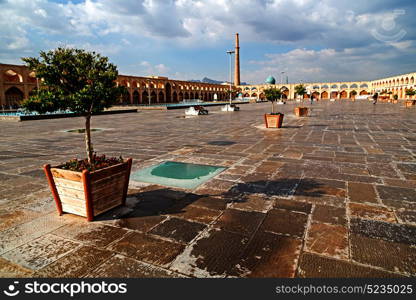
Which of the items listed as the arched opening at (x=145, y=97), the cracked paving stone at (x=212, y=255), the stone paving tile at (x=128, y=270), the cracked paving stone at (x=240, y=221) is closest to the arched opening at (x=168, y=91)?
the arched opening at (x=145, y=97)

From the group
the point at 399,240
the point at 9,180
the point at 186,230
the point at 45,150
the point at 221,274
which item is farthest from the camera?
the point at 45,150

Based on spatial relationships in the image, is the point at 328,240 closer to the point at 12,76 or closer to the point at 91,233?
the point at 91,233

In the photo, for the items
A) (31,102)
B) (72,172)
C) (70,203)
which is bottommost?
(70,203)

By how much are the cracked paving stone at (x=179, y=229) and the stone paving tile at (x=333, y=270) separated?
1.05 m

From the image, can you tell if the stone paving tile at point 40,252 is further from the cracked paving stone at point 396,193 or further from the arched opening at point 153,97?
the arched opening at point 153,97

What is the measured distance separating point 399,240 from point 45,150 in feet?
25.4

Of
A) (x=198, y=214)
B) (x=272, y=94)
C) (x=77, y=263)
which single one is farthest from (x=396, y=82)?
(x=77, y=263)

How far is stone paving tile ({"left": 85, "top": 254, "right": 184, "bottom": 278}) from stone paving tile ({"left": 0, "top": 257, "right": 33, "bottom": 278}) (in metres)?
0.52

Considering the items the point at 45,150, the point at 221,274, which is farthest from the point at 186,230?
the point at 45,150

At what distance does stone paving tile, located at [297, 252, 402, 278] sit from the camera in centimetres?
197

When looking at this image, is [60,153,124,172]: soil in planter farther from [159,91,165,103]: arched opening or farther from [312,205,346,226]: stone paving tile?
[159,91,165,103]: arched opening

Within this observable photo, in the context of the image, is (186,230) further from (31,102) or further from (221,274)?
(31,102)

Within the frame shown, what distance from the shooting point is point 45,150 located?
6895 millimetres

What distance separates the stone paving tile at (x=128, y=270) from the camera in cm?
199
